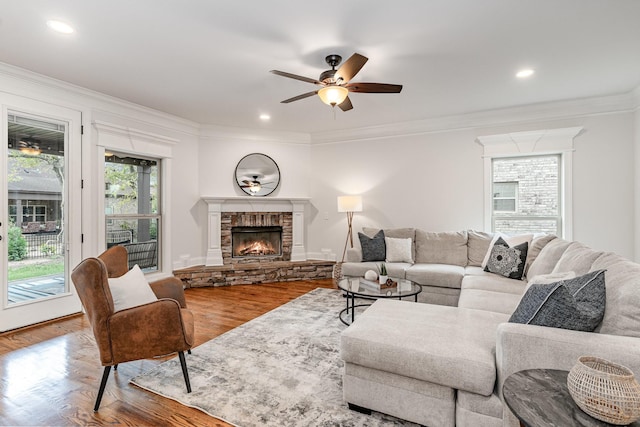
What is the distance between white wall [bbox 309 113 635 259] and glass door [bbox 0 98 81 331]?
3552 millimetres

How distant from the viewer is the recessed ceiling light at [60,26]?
2.36 m

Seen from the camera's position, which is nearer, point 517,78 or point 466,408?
point 466,408

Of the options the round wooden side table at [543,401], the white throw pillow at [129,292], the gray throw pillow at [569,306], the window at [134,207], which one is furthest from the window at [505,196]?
the window at [134,207]

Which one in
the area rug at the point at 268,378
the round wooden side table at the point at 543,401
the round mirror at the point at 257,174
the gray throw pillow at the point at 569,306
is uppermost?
the round mirror at the point at 257,174

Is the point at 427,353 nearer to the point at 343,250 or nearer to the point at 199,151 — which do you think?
the point at 343,250

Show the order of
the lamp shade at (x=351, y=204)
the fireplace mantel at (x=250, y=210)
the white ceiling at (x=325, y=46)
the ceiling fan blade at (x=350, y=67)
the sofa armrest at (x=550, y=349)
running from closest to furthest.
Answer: the sofa armrest at (x=550, y=349), the white ceiling at (x=325, y=46), the ceiling fan blade at (x=350, y=67), the lamp shade at (x=351, y=204), the fireplace mantel at (x=250, y=210)

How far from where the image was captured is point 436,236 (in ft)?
14.8

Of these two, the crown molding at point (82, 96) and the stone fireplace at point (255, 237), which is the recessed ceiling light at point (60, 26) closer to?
the crown molding at point (82, 96)

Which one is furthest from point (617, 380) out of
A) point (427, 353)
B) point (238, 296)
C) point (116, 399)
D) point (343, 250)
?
point (343, 250)

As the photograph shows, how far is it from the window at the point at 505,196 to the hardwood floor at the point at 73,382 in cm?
368

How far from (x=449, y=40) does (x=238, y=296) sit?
3876 mm

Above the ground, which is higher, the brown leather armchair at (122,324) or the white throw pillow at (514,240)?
the white throw pillow at (514,240)

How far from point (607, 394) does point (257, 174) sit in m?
5.19

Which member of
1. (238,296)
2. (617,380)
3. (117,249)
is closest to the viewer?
(617,380)
